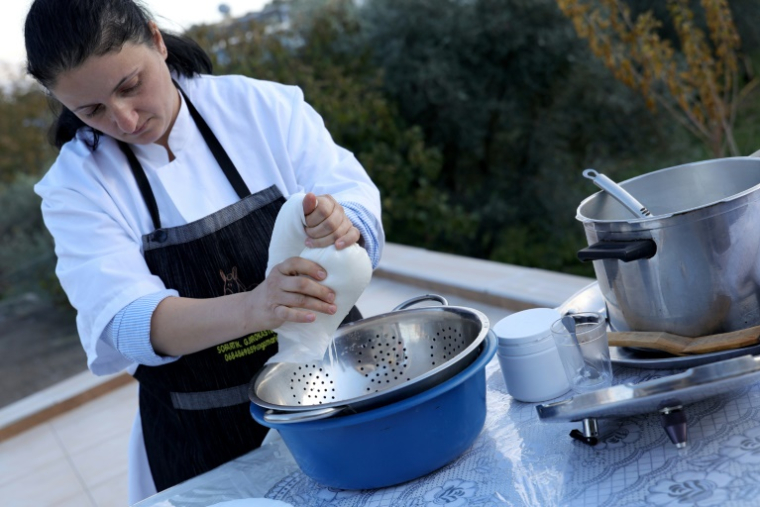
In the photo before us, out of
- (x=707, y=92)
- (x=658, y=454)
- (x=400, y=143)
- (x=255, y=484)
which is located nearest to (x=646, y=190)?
(x=658, y=454)

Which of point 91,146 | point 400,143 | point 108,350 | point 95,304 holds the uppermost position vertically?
point 91,146

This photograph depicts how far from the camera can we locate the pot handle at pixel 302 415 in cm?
106

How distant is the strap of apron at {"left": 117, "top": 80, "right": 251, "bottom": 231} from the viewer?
5.13 feet

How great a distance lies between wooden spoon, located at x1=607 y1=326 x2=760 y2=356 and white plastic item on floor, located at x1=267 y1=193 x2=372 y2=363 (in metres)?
0.42

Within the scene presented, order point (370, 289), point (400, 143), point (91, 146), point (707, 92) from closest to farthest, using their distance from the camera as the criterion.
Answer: point (91, 146)
point (707, 92)
point (370, 289)
point (400, 143)

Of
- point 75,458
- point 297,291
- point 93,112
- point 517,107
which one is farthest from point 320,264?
point 517,107

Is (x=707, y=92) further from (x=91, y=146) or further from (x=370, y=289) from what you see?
(x=91, y=146)

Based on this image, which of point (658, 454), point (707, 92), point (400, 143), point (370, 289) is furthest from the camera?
point (400, 143)

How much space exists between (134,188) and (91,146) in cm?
13

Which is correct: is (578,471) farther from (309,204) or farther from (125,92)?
(125,92)

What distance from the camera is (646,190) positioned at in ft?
4.55

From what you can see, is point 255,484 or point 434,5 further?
point 434,5

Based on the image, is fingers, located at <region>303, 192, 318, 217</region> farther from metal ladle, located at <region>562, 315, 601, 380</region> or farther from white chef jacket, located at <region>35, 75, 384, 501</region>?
metal ladle, located at <region>562, 315, 601, 380</region>

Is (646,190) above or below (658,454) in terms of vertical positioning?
above
